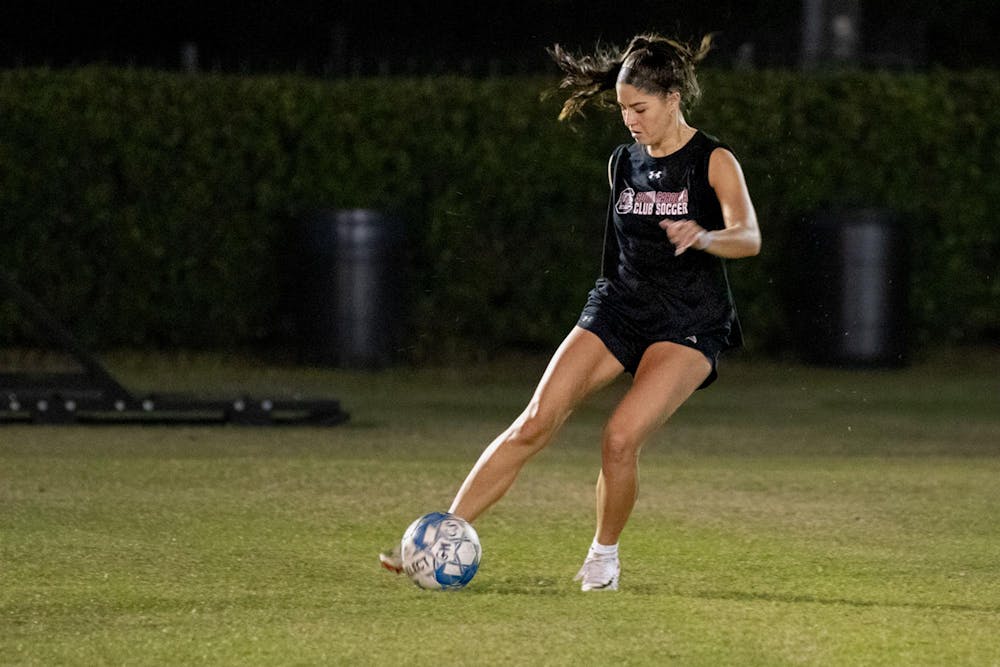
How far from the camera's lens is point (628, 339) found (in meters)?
7.48

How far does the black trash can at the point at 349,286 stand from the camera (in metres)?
16.2

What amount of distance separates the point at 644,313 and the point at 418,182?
937cm

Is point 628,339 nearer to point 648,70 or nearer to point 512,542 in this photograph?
point 648,70

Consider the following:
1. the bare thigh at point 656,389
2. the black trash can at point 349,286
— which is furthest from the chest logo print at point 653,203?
the black trash can at point 349,286

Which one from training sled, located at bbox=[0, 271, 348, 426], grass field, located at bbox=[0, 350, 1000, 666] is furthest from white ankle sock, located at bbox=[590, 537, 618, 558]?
training sled, located at bbox=[0, 271, 348, 426]

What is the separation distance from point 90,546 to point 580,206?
8896mm

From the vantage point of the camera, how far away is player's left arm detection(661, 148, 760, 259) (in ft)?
22.6

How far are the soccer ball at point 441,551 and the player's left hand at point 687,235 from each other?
1238mm

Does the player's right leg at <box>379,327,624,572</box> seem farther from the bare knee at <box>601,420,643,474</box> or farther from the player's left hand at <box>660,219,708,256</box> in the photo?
the player's left hand at <box>660,219,708,256</box>

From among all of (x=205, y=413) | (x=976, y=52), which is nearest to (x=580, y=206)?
(x=205, y=413)

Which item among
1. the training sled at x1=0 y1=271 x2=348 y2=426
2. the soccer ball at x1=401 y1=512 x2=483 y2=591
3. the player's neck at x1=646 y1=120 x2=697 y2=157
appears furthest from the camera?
the training sled at x1=0 y1=271 x2=348 y2=426

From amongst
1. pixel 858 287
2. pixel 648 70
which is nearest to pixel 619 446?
pixel 648 70

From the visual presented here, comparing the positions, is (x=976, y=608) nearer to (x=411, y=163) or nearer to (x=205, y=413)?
(x=205, y=413)

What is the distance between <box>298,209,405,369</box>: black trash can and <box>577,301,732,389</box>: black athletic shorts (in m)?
8.76
